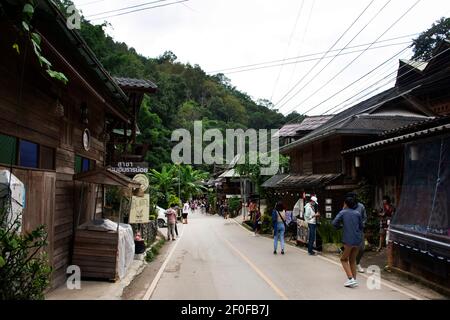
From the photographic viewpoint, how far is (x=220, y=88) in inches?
4163

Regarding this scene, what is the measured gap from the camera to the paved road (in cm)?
838

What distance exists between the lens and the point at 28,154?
291 inches

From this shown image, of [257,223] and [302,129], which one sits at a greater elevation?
[302,129]

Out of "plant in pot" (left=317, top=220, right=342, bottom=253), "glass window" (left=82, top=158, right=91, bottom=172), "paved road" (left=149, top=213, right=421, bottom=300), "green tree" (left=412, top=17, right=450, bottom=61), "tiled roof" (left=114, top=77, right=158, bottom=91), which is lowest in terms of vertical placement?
"paved road" (left=149, top=213, right=421, bottom=300)

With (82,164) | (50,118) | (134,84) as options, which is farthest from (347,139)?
(50,118)

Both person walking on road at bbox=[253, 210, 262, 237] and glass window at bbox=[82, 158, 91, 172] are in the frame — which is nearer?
glass window at bbox=[82, 158, 91, 172]

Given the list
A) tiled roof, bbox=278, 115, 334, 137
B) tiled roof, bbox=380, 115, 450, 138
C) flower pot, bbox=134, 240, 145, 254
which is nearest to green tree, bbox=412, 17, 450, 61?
tiled roof, bbox=278, 115, 334, 137

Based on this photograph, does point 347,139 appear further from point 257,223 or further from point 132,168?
point 132,168

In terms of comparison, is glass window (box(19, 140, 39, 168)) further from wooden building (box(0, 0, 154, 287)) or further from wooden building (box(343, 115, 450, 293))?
wooden building (box(343, 115, 450, 293))

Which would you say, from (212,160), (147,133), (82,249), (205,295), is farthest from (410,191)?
(212,160)

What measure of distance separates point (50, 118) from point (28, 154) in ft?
4.13

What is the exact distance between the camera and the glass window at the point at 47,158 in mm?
8102

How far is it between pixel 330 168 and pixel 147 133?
34.3 m
